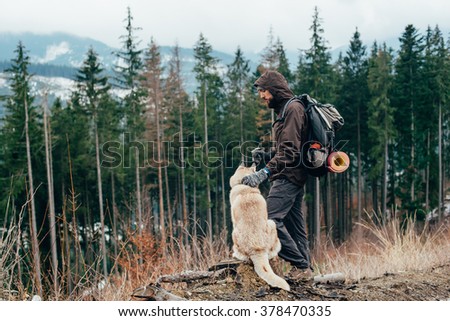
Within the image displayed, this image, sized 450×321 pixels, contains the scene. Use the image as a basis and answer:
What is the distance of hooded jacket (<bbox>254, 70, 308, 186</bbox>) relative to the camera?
5.31m

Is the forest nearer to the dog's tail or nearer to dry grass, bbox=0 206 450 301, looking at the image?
dry grass, bbox=0 206 450 301

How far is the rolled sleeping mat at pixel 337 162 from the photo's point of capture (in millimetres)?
5410

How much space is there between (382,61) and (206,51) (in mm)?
12026

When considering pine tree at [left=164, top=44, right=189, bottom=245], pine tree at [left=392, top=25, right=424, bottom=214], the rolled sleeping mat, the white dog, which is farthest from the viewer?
pine tree at [left=392, top=25, right=424, bottom=214]

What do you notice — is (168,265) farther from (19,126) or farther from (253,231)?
(19,126)

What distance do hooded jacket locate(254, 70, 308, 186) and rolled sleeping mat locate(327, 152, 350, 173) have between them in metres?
0.29

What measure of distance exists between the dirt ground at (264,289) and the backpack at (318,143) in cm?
118

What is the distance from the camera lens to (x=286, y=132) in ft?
17.4

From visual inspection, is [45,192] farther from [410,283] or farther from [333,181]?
[410,283]

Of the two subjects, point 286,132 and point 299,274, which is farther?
point 299,274

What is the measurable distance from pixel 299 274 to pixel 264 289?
0.86m

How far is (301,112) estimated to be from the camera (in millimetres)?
5379

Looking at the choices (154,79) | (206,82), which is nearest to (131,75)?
(154,79)

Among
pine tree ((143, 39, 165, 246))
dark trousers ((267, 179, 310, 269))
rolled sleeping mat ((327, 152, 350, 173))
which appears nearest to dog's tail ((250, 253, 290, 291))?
dark trousers ((267, 179, 310, 269))
